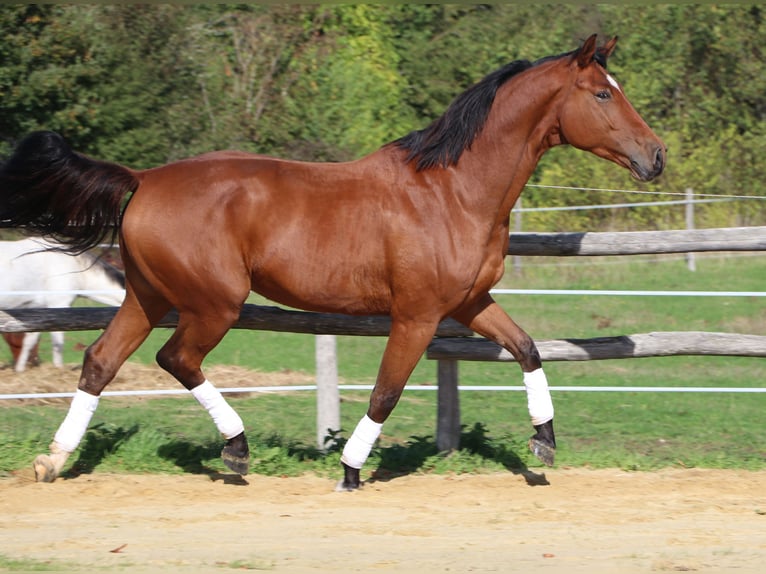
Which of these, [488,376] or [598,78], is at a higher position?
[598,78]

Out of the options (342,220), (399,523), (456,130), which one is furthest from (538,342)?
(399,523)

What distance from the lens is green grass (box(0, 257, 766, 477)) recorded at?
19.9 ft

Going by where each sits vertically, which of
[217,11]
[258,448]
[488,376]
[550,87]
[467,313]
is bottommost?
[488,376]

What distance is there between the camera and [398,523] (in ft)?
16.1

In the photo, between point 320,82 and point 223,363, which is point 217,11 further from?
point 223,363

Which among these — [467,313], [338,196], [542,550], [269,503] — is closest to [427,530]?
[542,550]

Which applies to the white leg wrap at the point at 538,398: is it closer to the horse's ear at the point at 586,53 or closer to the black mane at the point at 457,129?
the black mane at the point at 457,129

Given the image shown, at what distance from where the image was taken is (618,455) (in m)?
6.29

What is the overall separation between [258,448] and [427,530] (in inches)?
63.7

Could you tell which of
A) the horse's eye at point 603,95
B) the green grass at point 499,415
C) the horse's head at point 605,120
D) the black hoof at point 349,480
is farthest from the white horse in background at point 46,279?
the horse's eye at point 603,95

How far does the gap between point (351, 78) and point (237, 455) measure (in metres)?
16.7

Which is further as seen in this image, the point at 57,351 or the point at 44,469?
the point at 57,351

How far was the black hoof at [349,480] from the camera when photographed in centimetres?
550

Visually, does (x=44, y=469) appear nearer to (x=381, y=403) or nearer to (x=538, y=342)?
Result: (x=381, y=403)
